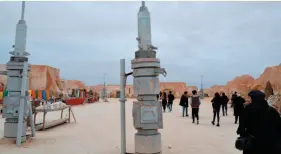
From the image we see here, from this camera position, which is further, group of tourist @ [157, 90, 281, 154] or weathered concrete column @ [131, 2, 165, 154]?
weathered concrete column @ [131, 2, 165, 154]

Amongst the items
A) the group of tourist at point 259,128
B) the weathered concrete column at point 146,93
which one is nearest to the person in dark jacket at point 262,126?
the group of tourist at point 259,128


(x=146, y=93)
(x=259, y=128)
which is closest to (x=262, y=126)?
(x=259, y=128)

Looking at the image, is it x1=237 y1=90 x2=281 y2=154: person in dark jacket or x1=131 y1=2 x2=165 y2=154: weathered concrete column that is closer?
x1=237 y1=90 x2=281 y2=154: person in dark jacket

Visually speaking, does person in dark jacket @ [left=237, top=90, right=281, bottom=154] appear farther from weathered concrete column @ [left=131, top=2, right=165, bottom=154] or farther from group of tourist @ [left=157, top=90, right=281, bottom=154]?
weathered concrete column @ [left=131, top=2, right=165, bottom=154]

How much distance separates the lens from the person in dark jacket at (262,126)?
3635 millimetres

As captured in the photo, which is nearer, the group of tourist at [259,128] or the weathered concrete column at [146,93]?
the group of tourist at [259,128]

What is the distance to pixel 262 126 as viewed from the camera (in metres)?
3.66

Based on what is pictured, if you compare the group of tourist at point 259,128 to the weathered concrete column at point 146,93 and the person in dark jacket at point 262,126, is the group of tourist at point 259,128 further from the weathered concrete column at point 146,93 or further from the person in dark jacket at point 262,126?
the weathered concrete column at point 146,93

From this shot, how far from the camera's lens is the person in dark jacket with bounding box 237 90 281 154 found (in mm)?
3635

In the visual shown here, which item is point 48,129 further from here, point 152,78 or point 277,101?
point 277,101

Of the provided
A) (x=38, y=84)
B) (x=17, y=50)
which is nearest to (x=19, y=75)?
(x=17, y=50)

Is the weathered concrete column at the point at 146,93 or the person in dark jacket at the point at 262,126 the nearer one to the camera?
the person in dark jacket at the point at 262,126

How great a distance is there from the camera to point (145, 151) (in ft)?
18.4

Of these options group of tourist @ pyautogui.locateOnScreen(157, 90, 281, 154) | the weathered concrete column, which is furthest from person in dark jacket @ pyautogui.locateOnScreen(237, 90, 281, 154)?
the weathered concrete column
